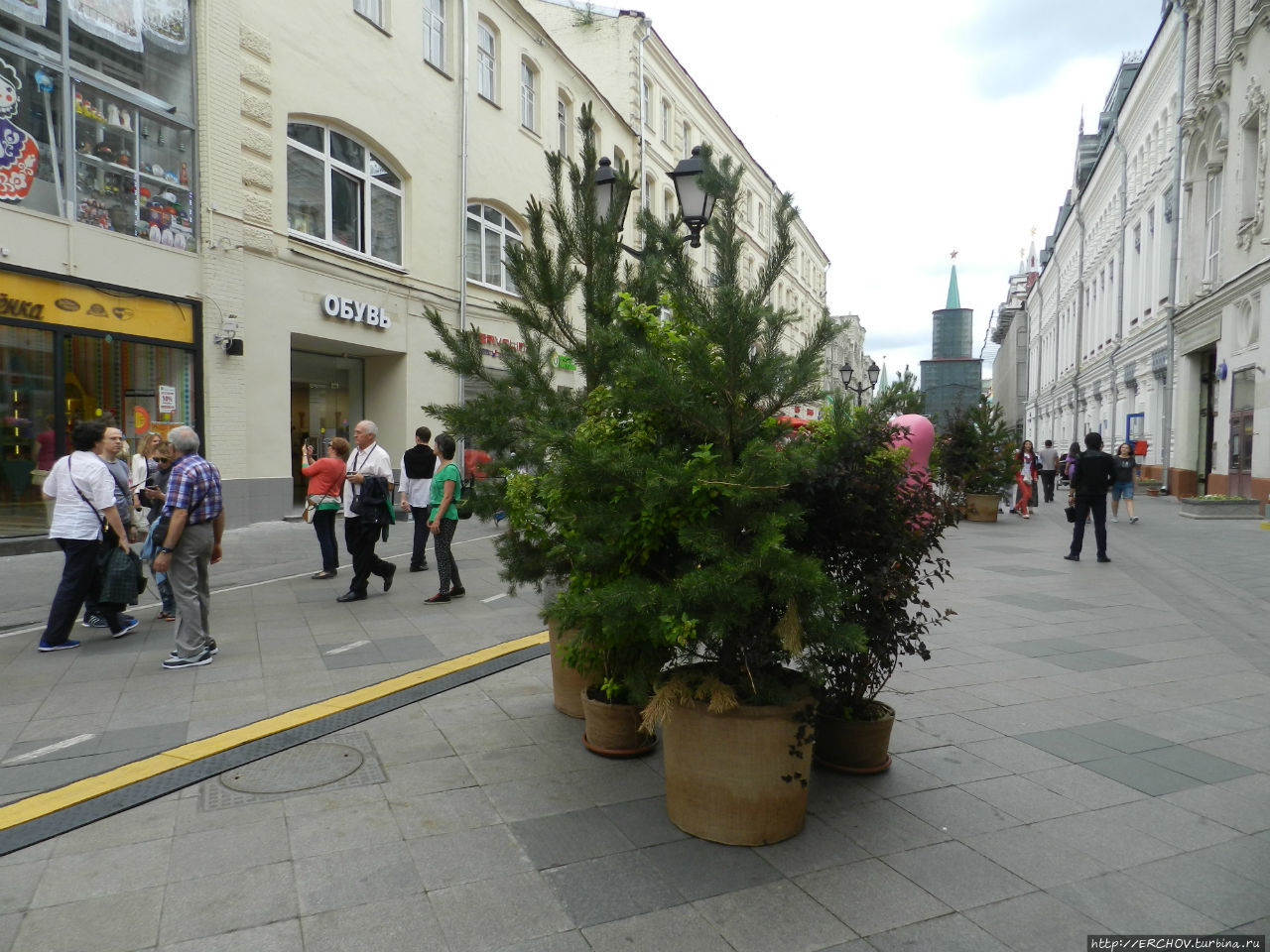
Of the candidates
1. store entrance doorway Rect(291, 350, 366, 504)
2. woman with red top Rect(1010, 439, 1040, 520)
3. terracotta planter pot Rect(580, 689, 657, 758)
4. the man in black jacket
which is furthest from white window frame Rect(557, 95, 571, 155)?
terracotta planter pot Rect(580, 689, 657, 758)

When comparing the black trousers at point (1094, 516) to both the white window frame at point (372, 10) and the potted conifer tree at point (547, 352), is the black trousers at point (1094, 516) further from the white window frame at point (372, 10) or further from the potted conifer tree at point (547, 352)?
the white window frame at point (372, 10)


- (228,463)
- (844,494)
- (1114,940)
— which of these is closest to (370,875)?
(844,494)

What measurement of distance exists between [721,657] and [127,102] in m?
12.9

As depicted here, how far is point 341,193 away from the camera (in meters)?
16.0

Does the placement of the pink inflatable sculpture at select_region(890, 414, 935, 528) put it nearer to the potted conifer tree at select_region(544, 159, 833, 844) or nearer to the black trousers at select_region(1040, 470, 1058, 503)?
the potted conifer tree at select_region(544, 159, 833, 844)

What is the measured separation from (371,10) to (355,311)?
18.8 ft

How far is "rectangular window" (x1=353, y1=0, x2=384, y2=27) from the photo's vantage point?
51.8 feet

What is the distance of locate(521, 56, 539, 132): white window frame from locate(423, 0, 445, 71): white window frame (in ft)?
10.2

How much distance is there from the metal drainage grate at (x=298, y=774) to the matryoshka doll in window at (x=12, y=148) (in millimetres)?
9966

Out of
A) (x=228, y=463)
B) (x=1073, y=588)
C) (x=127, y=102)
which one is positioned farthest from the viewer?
(x=228, y=463)

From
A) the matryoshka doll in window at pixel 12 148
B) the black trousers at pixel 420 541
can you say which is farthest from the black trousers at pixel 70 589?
the matryoshka doll in window at pixel 12 148

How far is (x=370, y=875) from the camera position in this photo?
3.10 metres

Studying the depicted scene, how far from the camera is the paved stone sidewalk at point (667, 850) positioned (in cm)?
279

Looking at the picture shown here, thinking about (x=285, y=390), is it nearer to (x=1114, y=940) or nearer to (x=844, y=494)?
(x=844, y=494)
